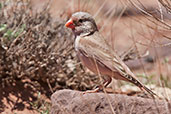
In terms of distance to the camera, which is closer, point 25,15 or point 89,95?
point 89,95

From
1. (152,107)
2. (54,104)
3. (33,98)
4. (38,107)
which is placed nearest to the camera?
(152,107)

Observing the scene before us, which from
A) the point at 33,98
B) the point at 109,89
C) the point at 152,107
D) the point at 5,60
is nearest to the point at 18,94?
the point at 33,98

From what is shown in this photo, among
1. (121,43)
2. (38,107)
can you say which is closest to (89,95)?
(38,107)

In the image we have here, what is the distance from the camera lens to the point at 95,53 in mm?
4258

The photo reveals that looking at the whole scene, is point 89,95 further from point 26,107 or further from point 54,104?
point 26,107

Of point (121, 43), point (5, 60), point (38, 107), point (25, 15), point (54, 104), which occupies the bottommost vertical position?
point (121, 43)

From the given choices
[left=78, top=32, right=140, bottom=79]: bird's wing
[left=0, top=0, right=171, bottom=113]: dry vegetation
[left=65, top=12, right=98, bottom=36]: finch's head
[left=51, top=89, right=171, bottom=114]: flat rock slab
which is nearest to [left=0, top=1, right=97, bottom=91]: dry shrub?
[left=0, top=0, right=171, bottom=113]: dry vegetation

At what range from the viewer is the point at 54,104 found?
3.98 m

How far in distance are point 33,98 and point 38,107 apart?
0.36 m

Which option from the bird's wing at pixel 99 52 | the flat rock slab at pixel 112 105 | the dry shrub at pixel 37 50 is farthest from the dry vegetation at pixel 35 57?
the flat rock slab at pixel 112 105

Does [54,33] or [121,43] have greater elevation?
[54,33]

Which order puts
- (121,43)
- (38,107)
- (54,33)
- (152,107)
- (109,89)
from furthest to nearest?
(121,43), (109,89), (54,33), (38,107), (152,107)

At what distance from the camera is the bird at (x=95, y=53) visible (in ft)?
13.4

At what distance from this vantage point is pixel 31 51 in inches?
202
